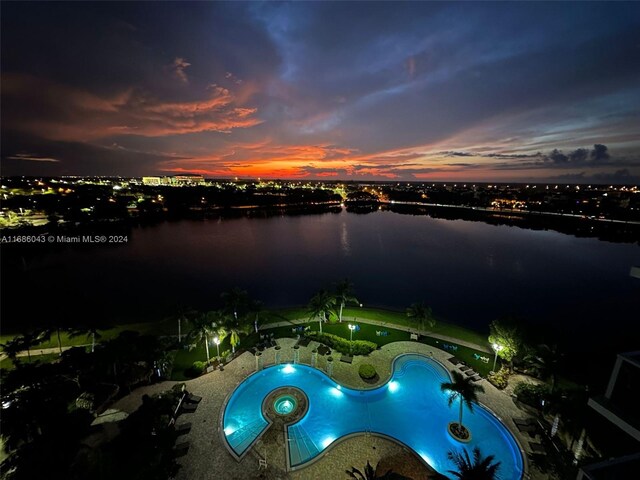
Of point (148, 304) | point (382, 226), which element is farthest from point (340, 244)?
point (148, 304)

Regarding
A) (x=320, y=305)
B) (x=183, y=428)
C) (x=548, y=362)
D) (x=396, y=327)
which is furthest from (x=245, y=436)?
(x=548, y=362)

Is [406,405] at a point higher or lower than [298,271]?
higher

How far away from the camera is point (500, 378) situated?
77.2 ft

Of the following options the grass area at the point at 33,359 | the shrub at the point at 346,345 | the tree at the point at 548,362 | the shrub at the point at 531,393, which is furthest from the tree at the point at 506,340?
the grass area at the point at 33,359

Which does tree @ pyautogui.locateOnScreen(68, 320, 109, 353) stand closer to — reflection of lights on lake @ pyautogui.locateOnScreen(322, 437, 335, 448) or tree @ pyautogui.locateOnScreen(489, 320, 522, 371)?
reflection of lights on lake @ pyautogui.locateOnScreen(322, 437, 335, 448)

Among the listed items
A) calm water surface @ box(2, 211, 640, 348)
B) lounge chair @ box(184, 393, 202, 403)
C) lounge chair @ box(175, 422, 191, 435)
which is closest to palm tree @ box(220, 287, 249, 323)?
calm water surface @ box(2, 211, 640, 348)

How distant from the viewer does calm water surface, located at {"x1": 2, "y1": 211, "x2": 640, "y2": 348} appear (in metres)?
48.0

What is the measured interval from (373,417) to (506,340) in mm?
14560

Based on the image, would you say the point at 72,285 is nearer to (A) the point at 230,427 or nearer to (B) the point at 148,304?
(B) the point at 148,304

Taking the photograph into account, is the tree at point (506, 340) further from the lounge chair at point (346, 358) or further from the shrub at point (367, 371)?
the lounge chair at point (346, 358)

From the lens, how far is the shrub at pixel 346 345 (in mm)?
27781

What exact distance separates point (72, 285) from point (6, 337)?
2781cm

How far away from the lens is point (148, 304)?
48562 mm

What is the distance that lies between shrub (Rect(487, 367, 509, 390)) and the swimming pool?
139 inches
